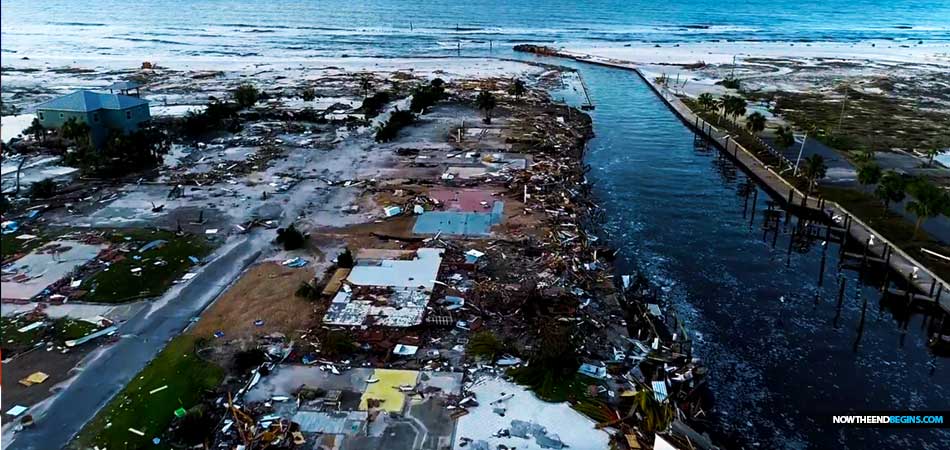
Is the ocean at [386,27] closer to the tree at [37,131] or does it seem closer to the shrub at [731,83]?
the shrub at [731,83]

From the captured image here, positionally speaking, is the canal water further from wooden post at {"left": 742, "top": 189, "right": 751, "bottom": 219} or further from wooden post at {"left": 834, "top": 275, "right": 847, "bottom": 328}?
wooden post at {"left": 742, "top": 189, "right": 751, "bottom": 219}

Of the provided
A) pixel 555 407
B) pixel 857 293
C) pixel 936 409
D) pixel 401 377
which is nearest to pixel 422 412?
pixel 401 377

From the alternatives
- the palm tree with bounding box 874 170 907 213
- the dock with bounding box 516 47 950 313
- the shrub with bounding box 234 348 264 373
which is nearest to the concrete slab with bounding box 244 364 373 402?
the shrub with bounding box 234 348 264 373

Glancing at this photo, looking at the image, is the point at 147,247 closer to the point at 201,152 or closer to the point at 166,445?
the point at 166,445

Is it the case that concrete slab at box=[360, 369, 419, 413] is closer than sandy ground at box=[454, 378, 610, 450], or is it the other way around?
sandy ground at box=[454, 378, 610, 450]

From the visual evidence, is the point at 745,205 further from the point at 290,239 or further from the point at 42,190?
the point at 42,190

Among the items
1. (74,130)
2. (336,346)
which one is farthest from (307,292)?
(74,130)

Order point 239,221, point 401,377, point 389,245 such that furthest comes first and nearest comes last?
point 239,221, point 389,245, point 401,377
